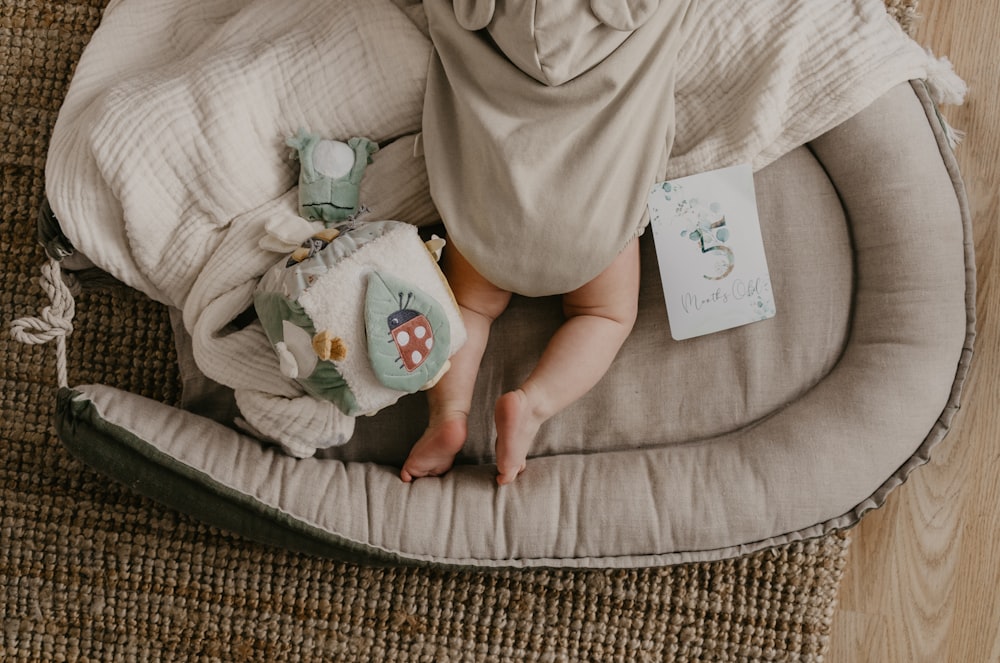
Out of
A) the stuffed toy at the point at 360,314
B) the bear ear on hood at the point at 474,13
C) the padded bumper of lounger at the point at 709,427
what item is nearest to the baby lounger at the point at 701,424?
the padded bumper of lounger at the point at 709,427

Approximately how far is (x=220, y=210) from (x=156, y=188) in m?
0.08

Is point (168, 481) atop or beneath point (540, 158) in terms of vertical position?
beneath

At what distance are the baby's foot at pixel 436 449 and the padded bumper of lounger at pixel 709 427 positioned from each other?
24mm

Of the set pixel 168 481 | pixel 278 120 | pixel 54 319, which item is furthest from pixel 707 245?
pixel 54 319

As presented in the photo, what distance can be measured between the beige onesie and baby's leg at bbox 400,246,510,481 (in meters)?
Result: 0.06

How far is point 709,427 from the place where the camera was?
3.56 ft

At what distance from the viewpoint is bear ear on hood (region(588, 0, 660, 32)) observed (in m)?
0.84

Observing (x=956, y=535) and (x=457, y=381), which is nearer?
(x=457, y=381)

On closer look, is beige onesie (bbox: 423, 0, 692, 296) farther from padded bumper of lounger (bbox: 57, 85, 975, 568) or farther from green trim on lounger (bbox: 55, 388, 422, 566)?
green trim on lounger (bbox: 55, 388, 422, 566)

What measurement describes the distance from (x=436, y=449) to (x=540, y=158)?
37cm

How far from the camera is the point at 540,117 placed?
0.93m

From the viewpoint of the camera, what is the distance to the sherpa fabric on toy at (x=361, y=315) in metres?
0.85

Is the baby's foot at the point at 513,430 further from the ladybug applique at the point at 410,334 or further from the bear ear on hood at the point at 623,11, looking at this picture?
the bear ear on hood at the point at 623,11

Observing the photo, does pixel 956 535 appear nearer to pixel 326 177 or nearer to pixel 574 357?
pixel 574 357
